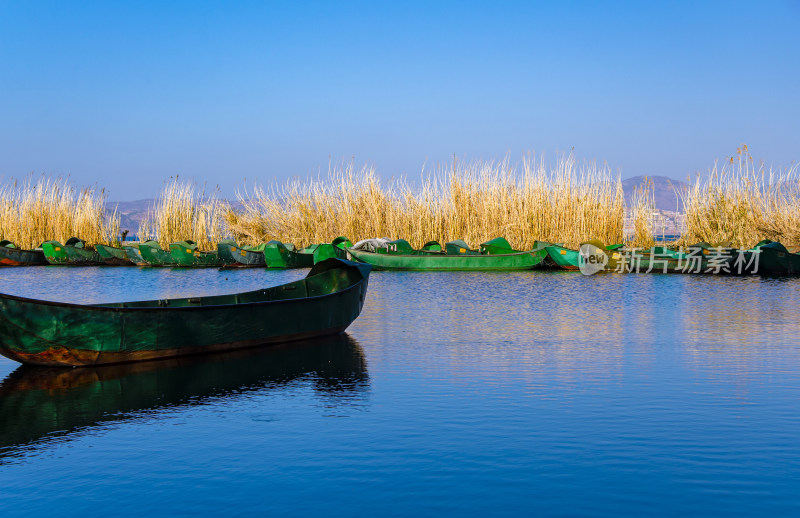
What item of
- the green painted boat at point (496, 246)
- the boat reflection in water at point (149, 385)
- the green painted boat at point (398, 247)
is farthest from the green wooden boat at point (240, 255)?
the boat reflection in water at point (149, 385)

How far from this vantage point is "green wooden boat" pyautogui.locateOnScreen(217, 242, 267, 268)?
32.1m

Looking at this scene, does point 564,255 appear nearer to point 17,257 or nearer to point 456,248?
point 456,248

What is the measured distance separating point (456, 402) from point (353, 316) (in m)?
5.31

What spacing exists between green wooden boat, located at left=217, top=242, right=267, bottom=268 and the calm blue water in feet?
66.8

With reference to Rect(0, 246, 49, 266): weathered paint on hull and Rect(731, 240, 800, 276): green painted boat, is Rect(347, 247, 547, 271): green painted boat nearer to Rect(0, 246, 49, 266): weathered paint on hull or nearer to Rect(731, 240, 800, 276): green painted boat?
Rect(731, 240, 800, 276): green painted boat

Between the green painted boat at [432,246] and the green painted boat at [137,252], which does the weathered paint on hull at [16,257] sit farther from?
the green painted boat at [432,246]

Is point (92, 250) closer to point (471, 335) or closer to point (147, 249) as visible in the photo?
point (147, 249)

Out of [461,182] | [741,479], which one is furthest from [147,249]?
[741,479]

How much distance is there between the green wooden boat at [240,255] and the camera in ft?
105

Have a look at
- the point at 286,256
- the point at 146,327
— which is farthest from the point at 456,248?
the point at 146,327

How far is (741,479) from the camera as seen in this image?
4.98m

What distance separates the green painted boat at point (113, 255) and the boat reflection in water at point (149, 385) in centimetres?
2576

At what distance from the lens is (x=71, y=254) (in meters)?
35.2

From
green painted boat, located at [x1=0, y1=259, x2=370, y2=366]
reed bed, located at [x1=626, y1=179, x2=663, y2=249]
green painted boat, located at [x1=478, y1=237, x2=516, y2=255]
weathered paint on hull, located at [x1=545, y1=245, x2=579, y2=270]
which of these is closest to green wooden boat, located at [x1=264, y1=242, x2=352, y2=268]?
green painted boat, located at [x1=478, y1=237, x2=516, y2=255]
